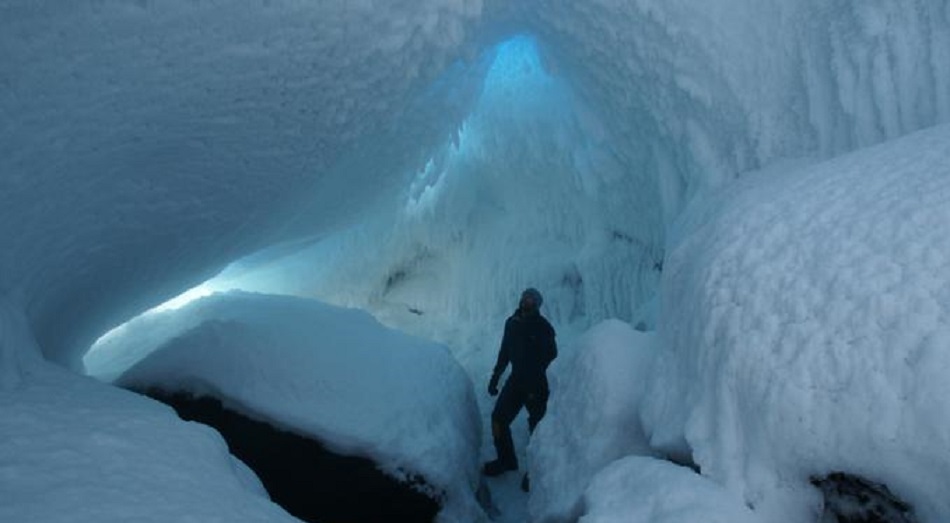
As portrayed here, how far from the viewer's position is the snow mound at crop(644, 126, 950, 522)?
1.95 meters

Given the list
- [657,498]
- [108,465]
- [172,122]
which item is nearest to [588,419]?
[657,498]

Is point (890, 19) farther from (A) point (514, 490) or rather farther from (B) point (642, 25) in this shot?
(A) point (514, 490)

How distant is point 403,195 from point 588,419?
445 cm

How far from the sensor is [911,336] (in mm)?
2012

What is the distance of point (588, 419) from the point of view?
3.53 m

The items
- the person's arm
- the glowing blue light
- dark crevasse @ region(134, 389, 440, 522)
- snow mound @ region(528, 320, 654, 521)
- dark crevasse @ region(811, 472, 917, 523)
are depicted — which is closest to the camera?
dark crevasse @ region(811, 472, 917, 523)

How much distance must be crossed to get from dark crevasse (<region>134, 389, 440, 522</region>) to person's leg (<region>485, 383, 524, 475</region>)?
37.8 inches

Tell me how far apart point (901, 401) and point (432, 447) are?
310 cm

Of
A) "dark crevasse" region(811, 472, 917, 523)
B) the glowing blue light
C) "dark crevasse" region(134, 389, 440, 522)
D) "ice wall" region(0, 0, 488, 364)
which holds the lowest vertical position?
"dark crevasse" region(134, 389, 440, 522)

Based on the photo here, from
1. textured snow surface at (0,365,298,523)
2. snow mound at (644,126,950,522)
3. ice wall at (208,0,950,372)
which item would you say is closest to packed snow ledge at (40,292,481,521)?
textured snow surface at (0,365,298,523)

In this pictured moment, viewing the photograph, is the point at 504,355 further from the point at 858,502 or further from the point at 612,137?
the point at 858,502

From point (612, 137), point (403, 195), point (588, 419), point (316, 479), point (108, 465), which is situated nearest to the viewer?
point (108, 465)

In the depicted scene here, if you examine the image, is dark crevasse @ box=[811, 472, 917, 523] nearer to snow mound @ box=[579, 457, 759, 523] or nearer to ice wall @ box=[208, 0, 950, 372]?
snow mound @ box=[579, 457, 759, 523]

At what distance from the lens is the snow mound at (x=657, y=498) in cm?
223
